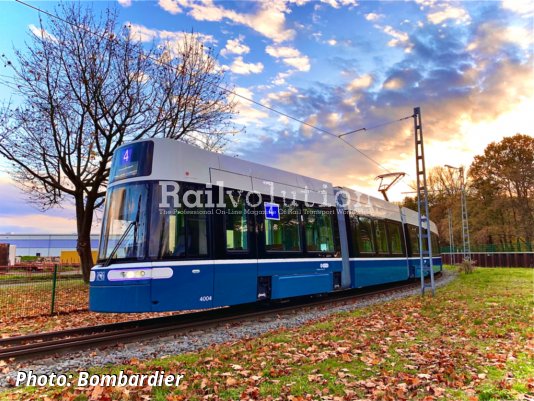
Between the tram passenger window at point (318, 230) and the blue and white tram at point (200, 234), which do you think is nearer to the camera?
the blue and white tram at point (200, 234)

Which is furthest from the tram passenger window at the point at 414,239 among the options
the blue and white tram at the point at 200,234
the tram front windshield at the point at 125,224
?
the tram front windshield at the point at 125,224

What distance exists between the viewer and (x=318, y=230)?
12953mm

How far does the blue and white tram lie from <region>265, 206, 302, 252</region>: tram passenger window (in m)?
0.03

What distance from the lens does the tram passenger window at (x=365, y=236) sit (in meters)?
15.4

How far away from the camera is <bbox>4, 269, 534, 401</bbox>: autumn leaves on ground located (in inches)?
183

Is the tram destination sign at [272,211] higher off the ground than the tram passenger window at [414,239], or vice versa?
the tram destination sign at [272,211]

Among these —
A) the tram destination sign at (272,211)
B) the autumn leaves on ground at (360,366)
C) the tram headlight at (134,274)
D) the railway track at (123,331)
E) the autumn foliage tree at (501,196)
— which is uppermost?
the autumn foliage tree at (501,196)

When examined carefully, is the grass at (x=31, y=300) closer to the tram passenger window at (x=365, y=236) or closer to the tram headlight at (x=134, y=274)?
the tram headlight at (x=134, y=274)

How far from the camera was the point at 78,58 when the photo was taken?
1720cm

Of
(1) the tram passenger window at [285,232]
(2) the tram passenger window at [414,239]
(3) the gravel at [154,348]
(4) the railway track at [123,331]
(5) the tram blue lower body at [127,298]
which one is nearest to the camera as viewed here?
(3) the gravel at [154,348]

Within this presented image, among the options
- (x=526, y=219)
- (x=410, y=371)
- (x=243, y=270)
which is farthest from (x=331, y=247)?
(x=526, y=219)

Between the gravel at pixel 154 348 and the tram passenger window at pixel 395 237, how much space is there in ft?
29.1

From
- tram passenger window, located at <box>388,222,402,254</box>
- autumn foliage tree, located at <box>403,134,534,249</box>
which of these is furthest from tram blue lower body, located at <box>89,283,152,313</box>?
autumn foliage tree, located at <box>403,134,534,249</box>

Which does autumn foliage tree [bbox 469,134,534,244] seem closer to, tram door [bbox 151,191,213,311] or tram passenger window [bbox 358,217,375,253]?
tram passenger window [bbox 358,217,375,253]
